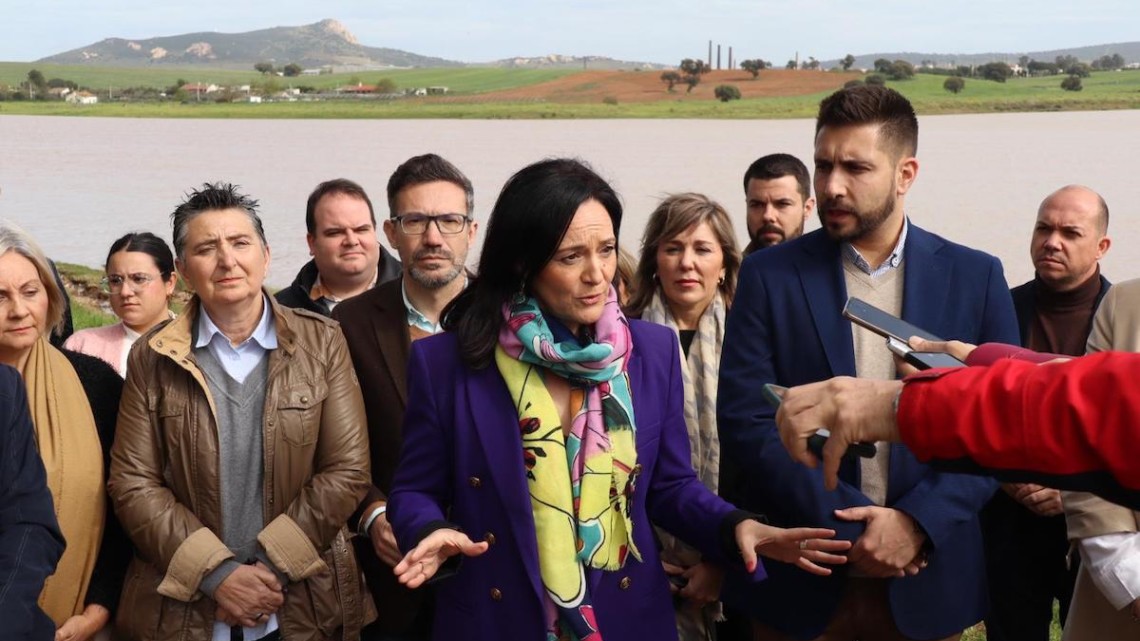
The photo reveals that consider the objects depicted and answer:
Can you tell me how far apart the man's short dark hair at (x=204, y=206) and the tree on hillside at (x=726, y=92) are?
37.7 metres

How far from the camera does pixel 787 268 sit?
140 inches

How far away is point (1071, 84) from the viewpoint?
4016cm

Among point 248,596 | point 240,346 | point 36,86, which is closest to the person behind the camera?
point 248,596

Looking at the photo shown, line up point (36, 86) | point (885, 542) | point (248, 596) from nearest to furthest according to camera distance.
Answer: point (885, 542)
point (248, 596)
point (36, 86)

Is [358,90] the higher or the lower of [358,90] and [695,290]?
the lower

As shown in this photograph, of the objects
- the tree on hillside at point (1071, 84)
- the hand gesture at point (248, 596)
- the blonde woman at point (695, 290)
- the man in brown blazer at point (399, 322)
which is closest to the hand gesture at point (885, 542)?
the blonde woman at point (695, 290)

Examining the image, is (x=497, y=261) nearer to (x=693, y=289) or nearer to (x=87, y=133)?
(x=693, y=289)

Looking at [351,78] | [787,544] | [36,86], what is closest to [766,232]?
[787,544]

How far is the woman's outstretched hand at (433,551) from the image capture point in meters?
2.76

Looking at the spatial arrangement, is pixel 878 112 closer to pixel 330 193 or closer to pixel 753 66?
pixel 330 193

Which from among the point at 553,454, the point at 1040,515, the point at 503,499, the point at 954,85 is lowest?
the point at 1040,515

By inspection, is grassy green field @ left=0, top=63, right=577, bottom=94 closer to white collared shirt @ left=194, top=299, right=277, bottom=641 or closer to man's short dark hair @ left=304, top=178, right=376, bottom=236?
man's short dark hair @ left=304, top=178, right=376, bottom=236

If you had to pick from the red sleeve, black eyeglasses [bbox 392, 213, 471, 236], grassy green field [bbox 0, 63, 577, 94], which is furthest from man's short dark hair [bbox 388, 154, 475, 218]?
grassy green field [bbox 0, 63, 577, 94]

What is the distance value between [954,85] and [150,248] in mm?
37881
